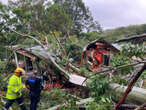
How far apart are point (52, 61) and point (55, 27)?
16.3 meters

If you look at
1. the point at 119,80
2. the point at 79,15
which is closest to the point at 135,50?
the point at 119,80

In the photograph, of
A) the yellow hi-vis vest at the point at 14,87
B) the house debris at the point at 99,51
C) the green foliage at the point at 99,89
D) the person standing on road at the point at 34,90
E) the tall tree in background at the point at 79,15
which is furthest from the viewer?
the tall tree in background at the point at 79,15

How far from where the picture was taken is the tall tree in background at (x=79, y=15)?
87.6 ft

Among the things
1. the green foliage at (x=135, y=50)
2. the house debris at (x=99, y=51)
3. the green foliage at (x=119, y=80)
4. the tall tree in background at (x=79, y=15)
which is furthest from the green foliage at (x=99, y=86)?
the tall tree in background at (x=79, y=15)

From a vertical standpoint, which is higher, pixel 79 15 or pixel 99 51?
pixel 79 15

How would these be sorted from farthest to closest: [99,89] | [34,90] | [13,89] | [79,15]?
[79,15]
[34,90]
[13,89]
[99,89]

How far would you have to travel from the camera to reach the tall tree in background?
26.7 metres

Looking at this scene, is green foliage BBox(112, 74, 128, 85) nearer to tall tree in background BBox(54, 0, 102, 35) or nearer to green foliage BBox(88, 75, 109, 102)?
green foliage BBox(88, 75, 109, 102)

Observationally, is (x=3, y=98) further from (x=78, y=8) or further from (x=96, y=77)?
(x=78, y=8)

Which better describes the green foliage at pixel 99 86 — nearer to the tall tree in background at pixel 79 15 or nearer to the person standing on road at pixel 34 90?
the person standing on road at pixel 34 90

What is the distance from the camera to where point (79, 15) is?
28453 mm

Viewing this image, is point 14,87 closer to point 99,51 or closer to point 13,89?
point 13,89

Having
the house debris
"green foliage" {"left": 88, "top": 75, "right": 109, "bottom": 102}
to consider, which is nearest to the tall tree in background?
the house debris

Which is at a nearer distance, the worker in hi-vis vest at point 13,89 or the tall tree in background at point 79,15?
Answer: the worker in hi-vis vest at point 13,89
